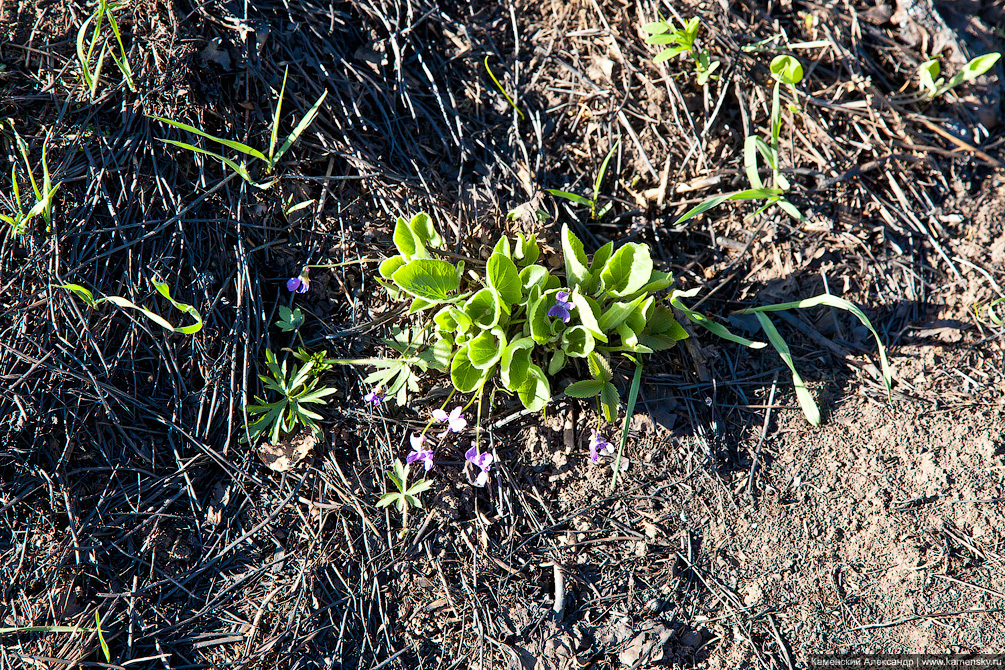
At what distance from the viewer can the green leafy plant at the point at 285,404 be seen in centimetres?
219

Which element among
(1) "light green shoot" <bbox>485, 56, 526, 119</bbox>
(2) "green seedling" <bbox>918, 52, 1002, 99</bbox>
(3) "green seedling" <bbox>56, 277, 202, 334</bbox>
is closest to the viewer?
(3) "green seedling" <bbox>56, 277, 202, 334</bbox>

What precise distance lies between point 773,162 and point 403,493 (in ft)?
6.04

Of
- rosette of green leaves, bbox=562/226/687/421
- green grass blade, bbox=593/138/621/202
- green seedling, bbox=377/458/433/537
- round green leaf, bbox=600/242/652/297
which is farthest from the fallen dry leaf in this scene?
green grass blade, bbox=593/138/621/202

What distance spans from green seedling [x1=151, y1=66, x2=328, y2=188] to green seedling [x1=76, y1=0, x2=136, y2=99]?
251 millimetres

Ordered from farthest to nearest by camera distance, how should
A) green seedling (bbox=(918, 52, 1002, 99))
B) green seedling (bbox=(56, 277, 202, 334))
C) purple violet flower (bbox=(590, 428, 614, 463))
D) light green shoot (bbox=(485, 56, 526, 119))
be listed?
light green shoot (bbox=(485, 56, 526, 119))
green seedling (bbox=(918, 52, 1002, 99))
purple violet flower (bbox=(590, 428, 614, 463))
green seedling (bbox=(56, 277, 202, 334))

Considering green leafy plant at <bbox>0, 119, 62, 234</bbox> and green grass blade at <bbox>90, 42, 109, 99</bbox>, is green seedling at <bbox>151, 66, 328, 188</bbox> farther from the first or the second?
green leafy plant at <bbox>0, 119, 62, 234</bbox>

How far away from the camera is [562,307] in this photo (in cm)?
202

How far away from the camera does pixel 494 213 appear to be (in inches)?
91.8

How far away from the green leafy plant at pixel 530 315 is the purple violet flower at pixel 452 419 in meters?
0.12

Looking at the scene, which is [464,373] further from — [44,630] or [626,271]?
[44,630]

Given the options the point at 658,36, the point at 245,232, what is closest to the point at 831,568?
the point at 658,36

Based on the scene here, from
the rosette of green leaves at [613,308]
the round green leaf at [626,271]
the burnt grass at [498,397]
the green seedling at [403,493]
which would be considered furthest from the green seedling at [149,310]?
the round green leaf at [626,271]

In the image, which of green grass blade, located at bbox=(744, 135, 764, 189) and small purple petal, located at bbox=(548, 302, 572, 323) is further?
green grass blade, located at bbox=(744, 135, 764, 189)

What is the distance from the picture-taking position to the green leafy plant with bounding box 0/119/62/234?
7.09 feet
